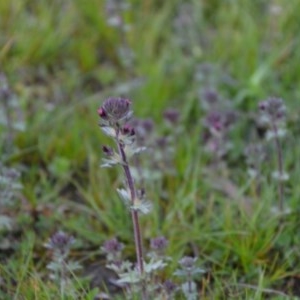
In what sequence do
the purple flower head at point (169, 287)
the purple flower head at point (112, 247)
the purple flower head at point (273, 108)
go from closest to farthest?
the purple flower head at point (169, 287) → the purple flower head at point (112, 247) → the purple flower head at point (273, 108)

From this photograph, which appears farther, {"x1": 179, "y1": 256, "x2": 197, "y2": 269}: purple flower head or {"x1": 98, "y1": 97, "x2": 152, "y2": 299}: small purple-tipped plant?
{"x1": 179, "y1": 256, "x2": 197, "y2": 269}: purple flower head

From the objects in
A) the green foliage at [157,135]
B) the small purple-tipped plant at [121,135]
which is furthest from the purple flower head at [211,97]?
the small purple-tipped plant at [121,135]

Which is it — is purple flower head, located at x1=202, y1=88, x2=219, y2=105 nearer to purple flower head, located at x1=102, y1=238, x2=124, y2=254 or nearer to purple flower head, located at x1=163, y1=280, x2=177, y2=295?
purple flower head, located at x1=102, y1=238, x2=124, y2=254

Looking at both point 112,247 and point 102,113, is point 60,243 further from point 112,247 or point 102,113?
point 102,113

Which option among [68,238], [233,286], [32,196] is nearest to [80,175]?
[32,196]

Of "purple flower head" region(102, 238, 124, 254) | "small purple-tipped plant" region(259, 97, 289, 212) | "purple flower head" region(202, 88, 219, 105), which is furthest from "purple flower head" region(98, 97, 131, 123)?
"purple flower head" region(202, 88, 219, 105)

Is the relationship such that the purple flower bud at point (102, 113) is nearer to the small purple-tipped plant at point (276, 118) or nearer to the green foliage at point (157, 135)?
the green foliage at point (157, 135)

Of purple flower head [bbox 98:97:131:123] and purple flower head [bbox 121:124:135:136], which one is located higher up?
purple flower head [bbox 98:97:131:123]

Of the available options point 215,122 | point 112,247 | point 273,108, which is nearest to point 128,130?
point 112,247
